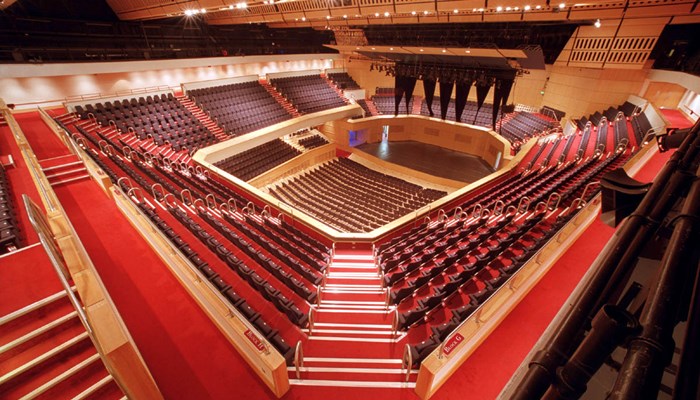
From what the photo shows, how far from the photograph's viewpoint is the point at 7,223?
12.3 feet

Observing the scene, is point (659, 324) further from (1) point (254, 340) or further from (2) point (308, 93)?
(2) point (308, 93)

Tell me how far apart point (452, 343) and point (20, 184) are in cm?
736

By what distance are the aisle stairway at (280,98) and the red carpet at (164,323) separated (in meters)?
12.3

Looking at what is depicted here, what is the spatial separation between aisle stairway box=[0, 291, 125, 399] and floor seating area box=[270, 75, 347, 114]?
1495cm

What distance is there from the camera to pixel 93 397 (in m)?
2.32

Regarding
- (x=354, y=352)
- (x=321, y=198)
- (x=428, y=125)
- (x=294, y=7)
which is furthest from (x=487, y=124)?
(x=354, y=352)

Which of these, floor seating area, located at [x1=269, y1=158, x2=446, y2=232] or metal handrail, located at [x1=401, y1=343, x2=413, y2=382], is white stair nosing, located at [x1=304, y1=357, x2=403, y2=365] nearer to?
metal handrail, located at [x1=401, y1=343, x2=413, y2=382]

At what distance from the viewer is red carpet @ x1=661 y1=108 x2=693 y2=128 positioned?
9.29 meters

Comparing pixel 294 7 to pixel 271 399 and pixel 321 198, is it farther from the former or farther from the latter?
pixel 271 399

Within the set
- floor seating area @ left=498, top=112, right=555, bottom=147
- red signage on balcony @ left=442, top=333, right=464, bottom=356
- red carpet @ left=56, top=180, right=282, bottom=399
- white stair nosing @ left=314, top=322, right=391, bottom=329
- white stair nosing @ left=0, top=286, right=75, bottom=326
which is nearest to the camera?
white stair nosing @ left=0, top=286, right=75, bottom=326

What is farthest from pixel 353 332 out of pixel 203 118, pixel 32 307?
pixel 203 118

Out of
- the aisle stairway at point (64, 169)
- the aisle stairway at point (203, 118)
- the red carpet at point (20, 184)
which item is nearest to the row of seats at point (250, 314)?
the red carpet at point (20, 184)

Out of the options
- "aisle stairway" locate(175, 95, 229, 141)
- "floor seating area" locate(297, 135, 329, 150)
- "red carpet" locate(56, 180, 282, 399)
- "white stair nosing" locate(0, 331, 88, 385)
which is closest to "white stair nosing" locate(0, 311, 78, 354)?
"white stair nosing" locate(0, 331, 88, 385)

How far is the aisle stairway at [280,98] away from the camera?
53.0 ft
